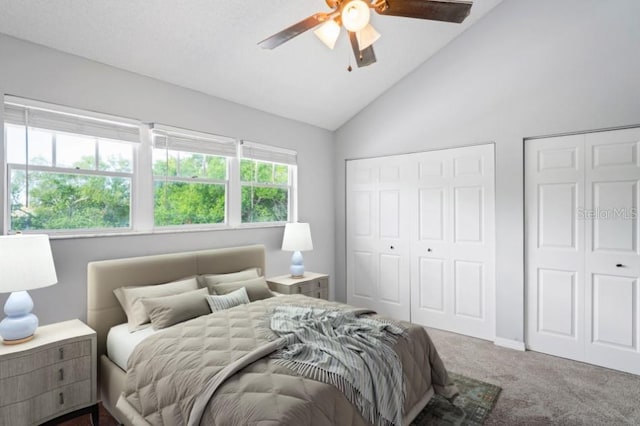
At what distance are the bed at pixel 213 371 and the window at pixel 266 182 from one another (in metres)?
1.12

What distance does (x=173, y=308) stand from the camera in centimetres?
251

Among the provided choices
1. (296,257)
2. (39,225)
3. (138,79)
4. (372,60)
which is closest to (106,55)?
(138,79)

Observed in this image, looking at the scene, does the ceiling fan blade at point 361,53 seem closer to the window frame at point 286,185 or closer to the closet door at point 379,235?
the window frame at point 286,185

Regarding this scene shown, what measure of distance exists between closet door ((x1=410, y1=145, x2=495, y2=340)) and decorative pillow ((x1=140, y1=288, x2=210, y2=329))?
8.76ft

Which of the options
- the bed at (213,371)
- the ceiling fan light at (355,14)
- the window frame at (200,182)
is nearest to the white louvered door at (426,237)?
the bed at (213,371)

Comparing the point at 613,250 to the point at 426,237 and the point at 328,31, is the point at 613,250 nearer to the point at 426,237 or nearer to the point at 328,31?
the point at 426,237

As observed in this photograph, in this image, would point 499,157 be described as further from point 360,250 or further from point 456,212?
point 360,250

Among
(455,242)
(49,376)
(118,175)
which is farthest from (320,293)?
(49,376)

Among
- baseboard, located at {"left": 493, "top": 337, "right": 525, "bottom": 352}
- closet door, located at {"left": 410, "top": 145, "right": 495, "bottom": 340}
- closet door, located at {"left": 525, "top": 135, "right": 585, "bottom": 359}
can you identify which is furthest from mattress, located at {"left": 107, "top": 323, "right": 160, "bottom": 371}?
closet door, located at {"left": 525, "top": 135, "right": 585, "bottom": 359}

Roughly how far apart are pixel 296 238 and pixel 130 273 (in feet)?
5.77

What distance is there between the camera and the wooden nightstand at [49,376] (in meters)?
1.98

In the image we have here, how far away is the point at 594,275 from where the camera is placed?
3.21 m

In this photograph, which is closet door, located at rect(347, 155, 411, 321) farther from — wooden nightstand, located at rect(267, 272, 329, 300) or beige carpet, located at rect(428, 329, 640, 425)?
beige carpet, located at rect(428, 329, 640, 425)

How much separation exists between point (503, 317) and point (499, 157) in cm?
169
